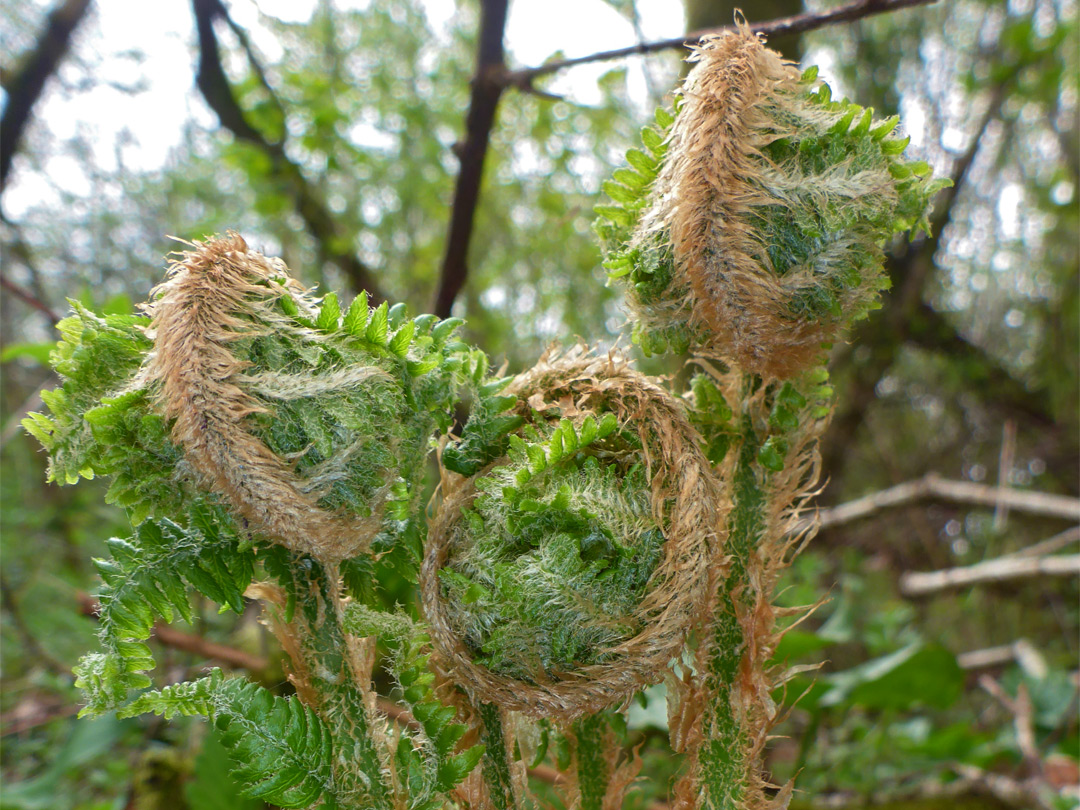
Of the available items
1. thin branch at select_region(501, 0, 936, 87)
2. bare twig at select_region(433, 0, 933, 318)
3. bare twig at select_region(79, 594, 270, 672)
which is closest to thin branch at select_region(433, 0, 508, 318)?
bare twig at select_region(433, 0, 933, 318)

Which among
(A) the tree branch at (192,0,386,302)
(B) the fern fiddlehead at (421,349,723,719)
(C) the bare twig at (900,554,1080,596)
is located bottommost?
(B) the fern fiddlehead at (421,349,723,719)

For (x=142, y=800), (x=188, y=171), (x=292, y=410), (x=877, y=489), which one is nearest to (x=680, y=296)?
(x=292, y=410)

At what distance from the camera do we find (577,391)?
1.88 ft

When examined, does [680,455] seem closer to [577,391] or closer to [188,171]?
[577,391]

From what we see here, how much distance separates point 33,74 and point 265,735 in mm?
2650

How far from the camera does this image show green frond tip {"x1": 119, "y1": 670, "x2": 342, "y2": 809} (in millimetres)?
492

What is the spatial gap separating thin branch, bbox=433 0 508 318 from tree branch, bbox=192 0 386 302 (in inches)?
25.4

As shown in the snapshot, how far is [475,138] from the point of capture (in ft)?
4.41

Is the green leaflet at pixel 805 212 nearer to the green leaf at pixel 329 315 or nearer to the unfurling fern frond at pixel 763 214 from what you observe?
the unfurling fern frond at pixel 763 214

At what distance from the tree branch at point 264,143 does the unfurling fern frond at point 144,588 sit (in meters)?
1.62

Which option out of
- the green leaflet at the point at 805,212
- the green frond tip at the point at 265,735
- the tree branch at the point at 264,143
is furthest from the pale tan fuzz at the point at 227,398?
the tree branch at the point at 264,143

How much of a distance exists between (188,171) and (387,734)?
4.49 metres

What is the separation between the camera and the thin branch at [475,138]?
132 centimetres

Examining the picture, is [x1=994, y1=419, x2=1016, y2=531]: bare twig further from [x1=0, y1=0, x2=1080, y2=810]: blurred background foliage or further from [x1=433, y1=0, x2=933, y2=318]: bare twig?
[x1=433, y1=0, x2=933, y2=318]: bare twig
